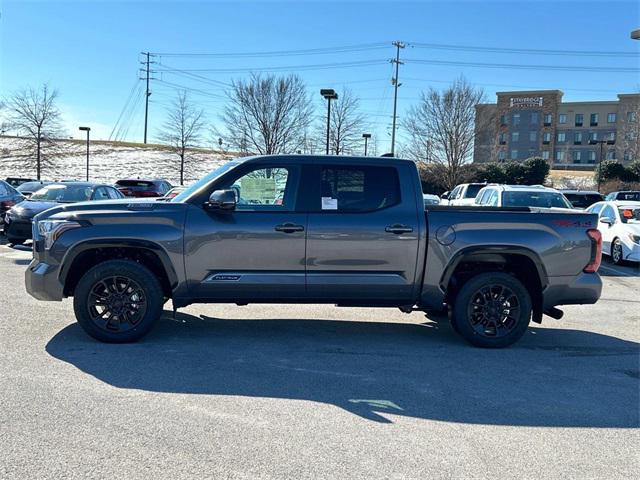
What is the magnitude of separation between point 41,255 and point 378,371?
3549 millimetres

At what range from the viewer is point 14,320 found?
6363 millimetres

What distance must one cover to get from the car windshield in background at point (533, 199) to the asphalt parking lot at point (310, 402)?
7207mm

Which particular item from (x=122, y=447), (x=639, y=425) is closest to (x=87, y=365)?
(x=122, y=447)

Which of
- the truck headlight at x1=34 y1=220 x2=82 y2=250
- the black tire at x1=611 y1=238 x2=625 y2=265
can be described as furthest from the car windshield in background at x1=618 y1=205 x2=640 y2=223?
the truck headlight at x1=34 y1=220 x2=82 y2=250

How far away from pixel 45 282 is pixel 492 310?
4588 millimetres

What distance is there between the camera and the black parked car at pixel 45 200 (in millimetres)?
11789

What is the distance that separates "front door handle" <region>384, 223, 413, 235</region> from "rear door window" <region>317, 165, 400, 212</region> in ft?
0.79

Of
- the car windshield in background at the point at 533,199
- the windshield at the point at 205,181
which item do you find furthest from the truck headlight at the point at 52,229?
the car windshield in background at the point at 533,199

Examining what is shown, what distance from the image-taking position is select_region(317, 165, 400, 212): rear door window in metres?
5.66

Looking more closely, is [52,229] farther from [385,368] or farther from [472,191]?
[472,191]

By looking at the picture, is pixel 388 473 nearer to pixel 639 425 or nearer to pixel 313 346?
pixel 639 425

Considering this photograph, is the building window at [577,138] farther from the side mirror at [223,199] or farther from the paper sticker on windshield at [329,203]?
the side mirror at [223,199]

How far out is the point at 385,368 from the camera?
5090 mm

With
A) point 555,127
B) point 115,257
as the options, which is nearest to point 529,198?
point 115,257
